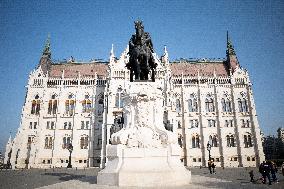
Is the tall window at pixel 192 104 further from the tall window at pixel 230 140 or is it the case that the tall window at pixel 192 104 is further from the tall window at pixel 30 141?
the tall window at pixel 30 141

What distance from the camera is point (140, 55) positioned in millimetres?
9523

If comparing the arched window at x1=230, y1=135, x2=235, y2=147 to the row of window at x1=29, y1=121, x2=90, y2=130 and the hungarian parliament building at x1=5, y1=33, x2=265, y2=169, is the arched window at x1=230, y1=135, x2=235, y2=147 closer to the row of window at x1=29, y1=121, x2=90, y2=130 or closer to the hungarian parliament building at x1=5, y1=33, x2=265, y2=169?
the hungarian parliament building at x1=5, y1=33, x2=265, y2=169

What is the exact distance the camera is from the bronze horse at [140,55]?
954 cm

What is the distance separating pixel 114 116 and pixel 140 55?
2879cm

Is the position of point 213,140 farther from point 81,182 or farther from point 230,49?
point 81,182

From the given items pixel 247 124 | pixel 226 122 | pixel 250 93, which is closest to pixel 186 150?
pixel 226 122

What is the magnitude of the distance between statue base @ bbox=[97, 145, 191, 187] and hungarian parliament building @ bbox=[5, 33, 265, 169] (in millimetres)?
28745

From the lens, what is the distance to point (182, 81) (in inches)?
1724

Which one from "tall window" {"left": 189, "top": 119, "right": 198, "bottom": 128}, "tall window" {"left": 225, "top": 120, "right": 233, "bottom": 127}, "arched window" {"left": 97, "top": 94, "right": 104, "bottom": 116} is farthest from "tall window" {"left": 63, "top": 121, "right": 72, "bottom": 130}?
"tall window" {"left": 225, "top": 120, "right": 233, "bottom": 127}

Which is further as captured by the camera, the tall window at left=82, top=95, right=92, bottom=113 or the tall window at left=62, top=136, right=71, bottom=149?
the tall window at left=82, top=95, right=92, bottom=113

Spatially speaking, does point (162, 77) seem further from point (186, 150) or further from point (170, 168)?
point (170, 168)

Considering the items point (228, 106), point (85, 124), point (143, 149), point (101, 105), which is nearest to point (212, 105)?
point (228, 106)

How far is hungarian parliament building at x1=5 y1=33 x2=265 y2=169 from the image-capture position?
3872 centimetres

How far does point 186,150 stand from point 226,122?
9.23 meters
